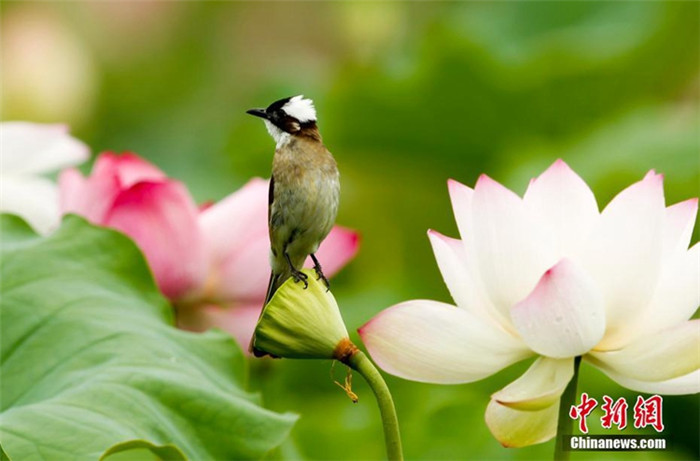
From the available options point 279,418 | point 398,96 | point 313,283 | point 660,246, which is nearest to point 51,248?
point 279,418

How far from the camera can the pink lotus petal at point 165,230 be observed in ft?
2.96

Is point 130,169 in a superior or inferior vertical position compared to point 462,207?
superior

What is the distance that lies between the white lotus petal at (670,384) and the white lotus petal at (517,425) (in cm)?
4

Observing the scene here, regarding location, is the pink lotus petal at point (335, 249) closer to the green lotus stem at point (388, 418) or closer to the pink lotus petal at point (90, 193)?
the pink lotus petal at point (90, 193)

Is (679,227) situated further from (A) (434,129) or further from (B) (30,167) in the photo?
(A) (434,129)

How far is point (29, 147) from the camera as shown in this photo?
1002mm

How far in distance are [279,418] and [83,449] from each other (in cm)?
17

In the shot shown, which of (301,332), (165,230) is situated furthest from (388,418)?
(165,230)

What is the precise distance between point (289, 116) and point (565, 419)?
233 mm

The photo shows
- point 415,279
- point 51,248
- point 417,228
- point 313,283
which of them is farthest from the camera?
point 417,228

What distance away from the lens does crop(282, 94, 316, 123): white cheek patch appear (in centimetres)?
65

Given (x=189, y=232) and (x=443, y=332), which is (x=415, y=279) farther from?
(x=443, y=332)

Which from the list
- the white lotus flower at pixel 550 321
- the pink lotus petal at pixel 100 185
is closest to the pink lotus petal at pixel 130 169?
the pink lotus petal at pixel 100 185

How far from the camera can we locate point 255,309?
3.17 ft
